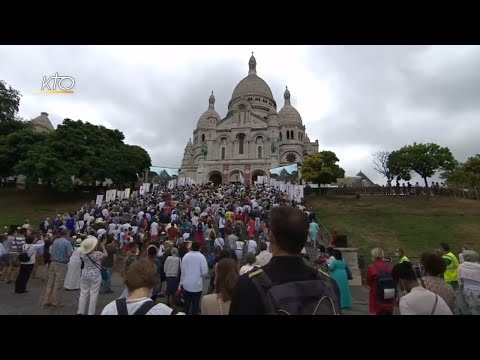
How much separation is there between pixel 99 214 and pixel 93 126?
2083cm

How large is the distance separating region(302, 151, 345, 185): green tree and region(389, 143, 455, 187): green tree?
7.52 meters

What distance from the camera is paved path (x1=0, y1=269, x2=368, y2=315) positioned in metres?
6.29

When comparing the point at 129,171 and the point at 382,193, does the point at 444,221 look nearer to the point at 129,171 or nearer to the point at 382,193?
the point at 382,193

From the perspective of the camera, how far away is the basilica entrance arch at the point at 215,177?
174 feet

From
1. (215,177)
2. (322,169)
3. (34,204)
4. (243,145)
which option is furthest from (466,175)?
(34,204)

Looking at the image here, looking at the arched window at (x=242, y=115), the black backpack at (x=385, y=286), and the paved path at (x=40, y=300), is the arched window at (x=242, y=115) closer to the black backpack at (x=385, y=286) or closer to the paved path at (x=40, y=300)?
the paved path at (x=40, y=300)

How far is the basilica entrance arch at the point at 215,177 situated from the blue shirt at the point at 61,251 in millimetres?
46246

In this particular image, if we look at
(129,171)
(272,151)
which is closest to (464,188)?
(272,151)

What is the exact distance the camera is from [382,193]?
34281 millimetres

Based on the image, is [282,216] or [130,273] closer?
[282,216]

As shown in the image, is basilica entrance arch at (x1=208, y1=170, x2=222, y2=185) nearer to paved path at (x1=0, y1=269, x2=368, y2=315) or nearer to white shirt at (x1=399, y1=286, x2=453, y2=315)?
paved path at (x1=0, y1=269, x2=368, y2=315)

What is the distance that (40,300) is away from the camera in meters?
7.04

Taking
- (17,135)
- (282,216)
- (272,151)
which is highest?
(272,151)
